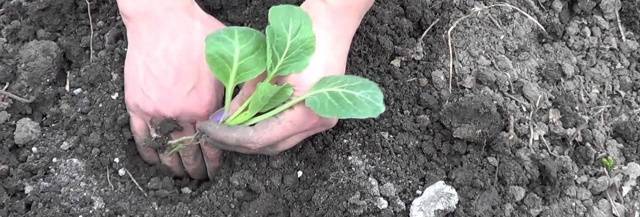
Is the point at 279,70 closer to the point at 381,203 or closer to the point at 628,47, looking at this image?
the point at 381,203

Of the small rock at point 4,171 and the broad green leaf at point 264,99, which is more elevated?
the broad green leaf at point 264,99

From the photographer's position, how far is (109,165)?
167cm

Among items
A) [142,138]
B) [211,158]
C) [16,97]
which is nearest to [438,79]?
[211,158]

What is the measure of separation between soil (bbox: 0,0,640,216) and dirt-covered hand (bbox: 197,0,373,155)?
152 millimetres

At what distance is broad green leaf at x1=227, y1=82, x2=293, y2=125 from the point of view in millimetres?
1437

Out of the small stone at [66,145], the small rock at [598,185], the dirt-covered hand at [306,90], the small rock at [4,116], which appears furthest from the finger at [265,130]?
the small rock at [598,185]

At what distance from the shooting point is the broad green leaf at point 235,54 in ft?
4.75

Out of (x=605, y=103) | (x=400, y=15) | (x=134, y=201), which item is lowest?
(x=134, y=201)

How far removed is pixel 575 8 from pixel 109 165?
1100 mm

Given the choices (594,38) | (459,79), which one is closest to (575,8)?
(594,38)

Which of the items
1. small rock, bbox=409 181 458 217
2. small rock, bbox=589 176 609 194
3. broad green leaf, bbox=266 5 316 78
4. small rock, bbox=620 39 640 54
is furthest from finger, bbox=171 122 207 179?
small rock, bbox=620 39 640 54

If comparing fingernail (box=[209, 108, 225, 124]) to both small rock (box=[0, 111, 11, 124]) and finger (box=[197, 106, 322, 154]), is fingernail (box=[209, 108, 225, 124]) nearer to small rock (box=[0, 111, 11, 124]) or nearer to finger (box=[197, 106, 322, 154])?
finger (box=[197, 106, 322, 154])

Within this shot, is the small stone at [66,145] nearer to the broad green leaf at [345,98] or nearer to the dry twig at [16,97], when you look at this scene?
the dry twig at [16,97]

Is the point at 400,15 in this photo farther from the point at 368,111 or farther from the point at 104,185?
the point at 104,185
